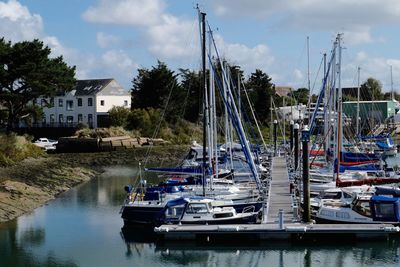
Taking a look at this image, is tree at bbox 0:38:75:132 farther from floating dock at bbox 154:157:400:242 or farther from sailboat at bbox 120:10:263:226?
floating dock at bbox 154:157:400:242

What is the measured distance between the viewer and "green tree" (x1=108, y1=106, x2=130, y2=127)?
92.1 meters

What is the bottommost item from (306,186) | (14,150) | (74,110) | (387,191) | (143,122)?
(387,191)

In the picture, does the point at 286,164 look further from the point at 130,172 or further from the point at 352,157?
the point at 130,172

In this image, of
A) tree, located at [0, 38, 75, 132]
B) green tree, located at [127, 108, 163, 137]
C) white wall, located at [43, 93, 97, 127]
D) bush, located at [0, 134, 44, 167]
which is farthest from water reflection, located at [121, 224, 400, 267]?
white wall, located at [43, 93, 97, 127]

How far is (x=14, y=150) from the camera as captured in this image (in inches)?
2462

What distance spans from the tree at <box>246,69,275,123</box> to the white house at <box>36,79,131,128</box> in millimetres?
20424

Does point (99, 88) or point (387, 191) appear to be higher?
point (99, 88)

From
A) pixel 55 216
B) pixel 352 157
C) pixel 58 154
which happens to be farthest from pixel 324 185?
pixel 58 154

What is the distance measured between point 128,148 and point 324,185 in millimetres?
45842

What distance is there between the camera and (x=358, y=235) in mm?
29422

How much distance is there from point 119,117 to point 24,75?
72.4 feet

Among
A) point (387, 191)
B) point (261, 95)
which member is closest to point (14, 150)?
point (387, 191)

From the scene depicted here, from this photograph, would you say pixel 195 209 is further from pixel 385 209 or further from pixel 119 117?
pixel 119 117

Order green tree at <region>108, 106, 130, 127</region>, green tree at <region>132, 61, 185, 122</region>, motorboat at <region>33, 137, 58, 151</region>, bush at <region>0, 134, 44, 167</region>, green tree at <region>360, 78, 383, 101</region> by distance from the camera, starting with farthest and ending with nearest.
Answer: green tree at <region>360, 78, 383, 101</region> < green tree at <region>132, 61, 185, 122</region> < green tree at <region>108, 106, 130, 127</region> < motorboat at <region>33, 137, 58, 151</region> < bush at <region>0, 134, 44, 167</region>
